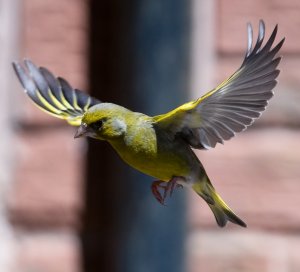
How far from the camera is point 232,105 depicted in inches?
40.7

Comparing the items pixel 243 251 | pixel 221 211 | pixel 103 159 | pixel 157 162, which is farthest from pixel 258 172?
pixel 157 162

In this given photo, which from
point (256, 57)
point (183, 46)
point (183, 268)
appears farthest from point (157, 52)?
point (256, 57)

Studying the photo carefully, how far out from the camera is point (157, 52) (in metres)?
1.53

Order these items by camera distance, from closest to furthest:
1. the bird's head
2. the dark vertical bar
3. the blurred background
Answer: the bird's head < the dark vertical bar < the blurred background

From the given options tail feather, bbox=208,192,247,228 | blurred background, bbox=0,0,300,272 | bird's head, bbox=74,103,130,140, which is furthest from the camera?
blurred background, bbox=0,0,300,272

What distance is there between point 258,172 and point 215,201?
68cm

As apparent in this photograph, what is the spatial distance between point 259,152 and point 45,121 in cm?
36

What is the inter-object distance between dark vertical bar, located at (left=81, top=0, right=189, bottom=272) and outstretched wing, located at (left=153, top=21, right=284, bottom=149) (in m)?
0.41

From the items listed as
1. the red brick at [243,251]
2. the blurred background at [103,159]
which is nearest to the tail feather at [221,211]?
the blurred background at [103,159]

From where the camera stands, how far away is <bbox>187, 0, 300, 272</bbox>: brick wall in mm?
1809

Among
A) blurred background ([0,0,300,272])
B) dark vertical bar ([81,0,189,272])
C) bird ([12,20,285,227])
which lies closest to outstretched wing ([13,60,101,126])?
bird ([12,20,285,227])

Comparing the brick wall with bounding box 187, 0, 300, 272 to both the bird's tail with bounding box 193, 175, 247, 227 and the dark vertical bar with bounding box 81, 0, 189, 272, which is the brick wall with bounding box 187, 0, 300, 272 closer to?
the dark vertical bar with bounding box 81, 0, 189, 272

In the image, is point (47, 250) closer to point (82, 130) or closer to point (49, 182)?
point (49, 182)

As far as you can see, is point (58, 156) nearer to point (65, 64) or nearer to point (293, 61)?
point (65, 64)
